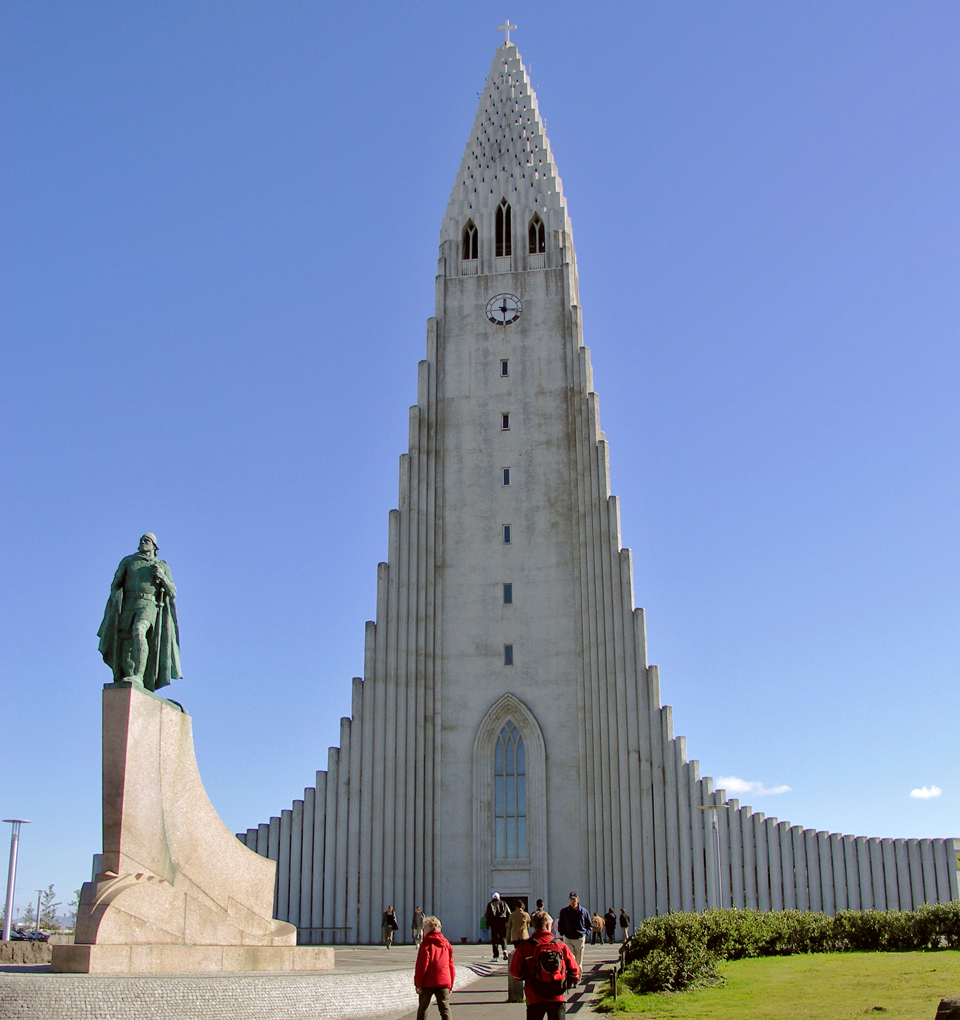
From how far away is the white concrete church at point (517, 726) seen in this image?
3597 centimetres

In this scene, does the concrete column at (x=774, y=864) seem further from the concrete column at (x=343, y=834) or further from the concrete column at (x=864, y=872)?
the concrete column at (x=343, y=834)

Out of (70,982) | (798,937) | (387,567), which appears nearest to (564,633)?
(387,567)

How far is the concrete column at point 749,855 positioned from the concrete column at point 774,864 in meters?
0.48

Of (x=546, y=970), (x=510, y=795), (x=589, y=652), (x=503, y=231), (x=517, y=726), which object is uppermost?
(x=503, y=231)

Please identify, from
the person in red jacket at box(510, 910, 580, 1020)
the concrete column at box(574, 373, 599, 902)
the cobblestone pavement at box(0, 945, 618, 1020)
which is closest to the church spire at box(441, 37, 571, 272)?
the concrete column at box(574, 373, 599, 902)

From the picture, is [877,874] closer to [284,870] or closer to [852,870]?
[852,870]

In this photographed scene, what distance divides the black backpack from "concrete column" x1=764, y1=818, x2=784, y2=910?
92.0ft

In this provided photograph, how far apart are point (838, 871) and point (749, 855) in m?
2.95

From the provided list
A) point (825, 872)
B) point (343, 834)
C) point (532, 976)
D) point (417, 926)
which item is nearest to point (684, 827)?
point (825, 872)

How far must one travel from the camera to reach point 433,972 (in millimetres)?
11430

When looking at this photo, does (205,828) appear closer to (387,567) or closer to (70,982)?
(70,982)

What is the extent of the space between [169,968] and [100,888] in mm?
1298

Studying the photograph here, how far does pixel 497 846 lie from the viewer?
3775 centimetres

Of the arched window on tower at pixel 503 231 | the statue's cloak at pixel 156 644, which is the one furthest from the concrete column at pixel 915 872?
the statue's cloak at pixel 156 644
